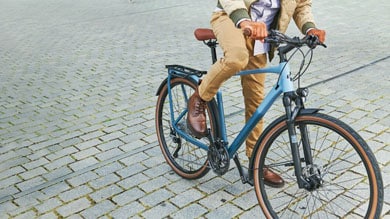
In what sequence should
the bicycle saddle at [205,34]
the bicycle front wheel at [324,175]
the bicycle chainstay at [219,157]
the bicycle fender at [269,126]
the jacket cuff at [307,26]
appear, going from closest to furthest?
the bicycle front wheel at [324,175] → the bicycle fender at [269,126] → the jacket cuff at [307,26] → the bicycle saddle at [205,34] → the bicycle chainstay at [219,157]

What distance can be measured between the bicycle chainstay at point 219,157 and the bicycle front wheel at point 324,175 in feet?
1.00

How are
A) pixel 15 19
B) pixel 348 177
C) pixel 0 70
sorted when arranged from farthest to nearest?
pixel 15 19 < pixel 0 70 < pixel 348 177

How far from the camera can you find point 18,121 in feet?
18.4

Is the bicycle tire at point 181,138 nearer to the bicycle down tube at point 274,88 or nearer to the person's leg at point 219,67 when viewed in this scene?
the person's leg at point 219,67

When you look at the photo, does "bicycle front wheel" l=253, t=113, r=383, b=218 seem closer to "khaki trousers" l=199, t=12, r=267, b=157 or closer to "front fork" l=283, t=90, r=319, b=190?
"front fork" l=283, t=90, r=319, b=190

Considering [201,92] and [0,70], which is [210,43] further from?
[0,70]

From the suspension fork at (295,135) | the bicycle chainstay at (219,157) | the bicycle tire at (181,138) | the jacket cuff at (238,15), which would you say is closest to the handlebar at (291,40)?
the jacket cuff at (238,15)

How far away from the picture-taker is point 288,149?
145 inches

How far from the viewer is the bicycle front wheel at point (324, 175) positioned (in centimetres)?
260

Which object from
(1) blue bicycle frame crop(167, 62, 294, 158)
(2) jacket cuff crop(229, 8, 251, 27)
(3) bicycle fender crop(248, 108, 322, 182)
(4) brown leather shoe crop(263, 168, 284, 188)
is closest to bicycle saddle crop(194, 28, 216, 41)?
(1) blue bicycle frame crop(167, 62, 294, 158)

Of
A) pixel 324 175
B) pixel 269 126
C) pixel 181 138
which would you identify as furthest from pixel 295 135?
pixel 181 138

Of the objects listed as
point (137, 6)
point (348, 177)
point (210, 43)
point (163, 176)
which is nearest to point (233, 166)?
point (163, 176)

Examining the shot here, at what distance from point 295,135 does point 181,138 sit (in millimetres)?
1495

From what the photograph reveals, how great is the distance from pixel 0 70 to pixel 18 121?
2.96m
